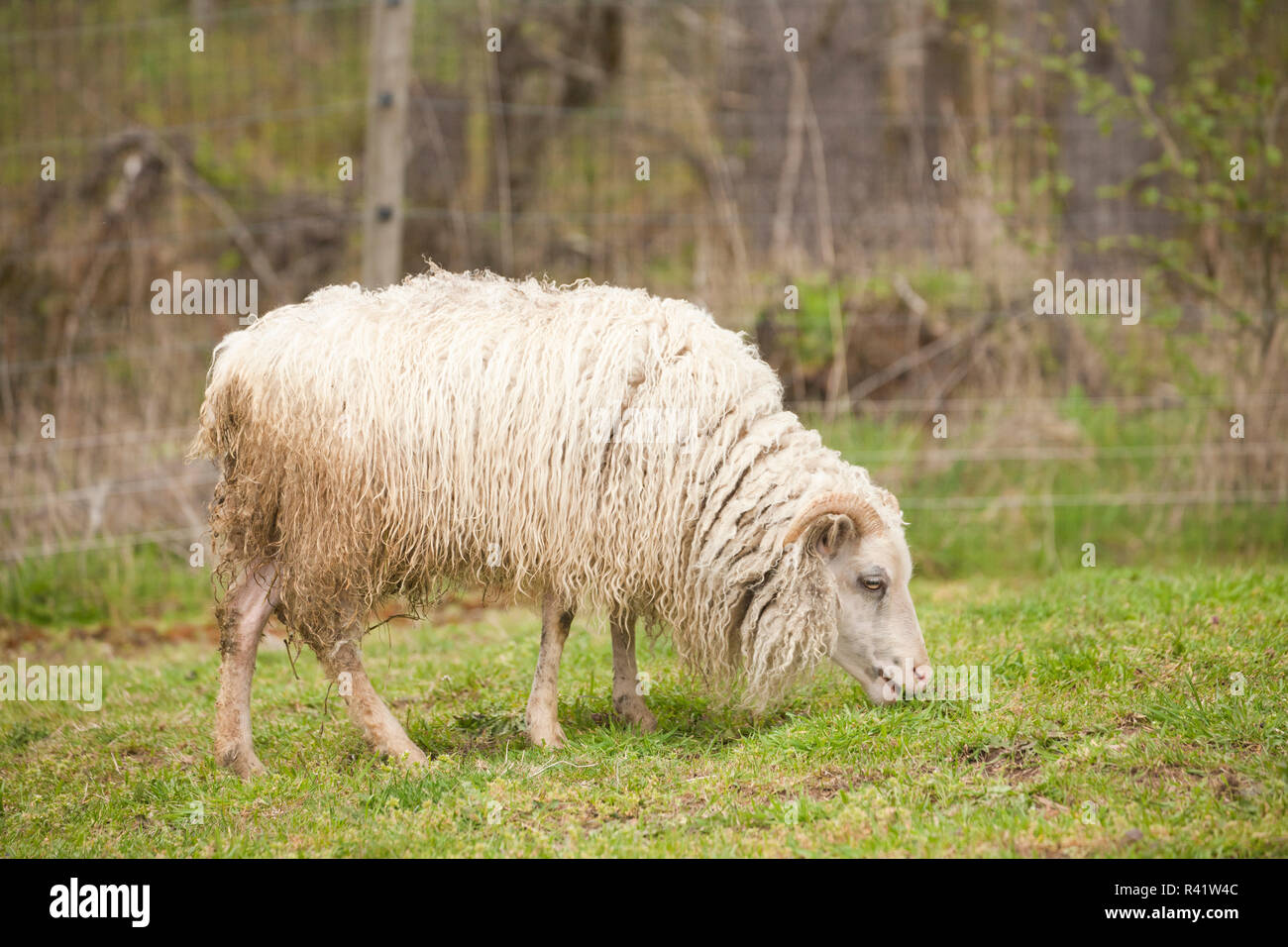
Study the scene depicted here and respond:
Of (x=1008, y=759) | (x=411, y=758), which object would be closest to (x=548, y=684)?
(x=411, y=758)

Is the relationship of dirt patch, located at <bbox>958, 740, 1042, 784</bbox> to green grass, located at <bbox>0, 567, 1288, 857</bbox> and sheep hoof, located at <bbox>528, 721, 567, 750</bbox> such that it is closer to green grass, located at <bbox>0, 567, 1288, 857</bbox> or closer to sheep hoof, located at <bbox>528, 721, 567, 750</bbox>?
green grass, located at <bbox>0, 567, 1288, 857</bbox>

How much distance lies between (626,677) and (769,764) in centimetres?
91

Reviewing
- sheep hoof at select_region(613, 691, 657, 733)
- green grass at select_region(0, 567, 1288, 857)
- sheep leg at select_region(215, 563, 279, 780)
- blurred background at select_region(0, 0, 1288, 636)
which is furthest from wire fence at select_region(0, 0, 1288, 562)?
sheep hoof at select_region(613, 691, 657, 733)

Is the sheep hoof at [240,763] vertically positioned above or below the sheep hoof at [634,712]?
below

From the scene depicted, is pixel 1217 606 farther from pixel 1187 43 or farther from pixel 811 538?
pixel 1187 43

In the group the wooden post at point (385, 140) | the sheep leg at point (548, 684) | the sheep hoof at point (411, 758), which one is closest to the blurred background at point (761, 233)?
the wooden post at point (385, 140)

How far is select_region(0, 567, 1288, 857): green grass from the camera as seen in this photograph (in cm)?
366

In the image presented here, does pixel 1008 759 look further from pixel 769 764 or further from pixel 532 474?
pixel 532 474

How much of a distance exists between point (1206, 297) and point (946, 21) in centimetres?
546

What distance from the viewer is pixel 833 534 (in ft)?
15.0

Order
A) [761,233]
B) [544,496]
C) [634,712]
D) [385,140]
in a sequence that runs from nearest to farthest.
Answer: [544,496] → [634,712] → [385,140] → [761,233]

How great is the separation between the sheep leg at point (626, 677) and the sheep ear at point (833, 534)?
808 mm

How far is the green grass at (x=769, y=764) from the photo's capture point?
366 centimetres

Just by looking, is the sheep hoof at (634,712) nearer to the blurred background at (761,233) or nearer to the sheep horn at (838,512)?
the sheep horn at (838,512)
